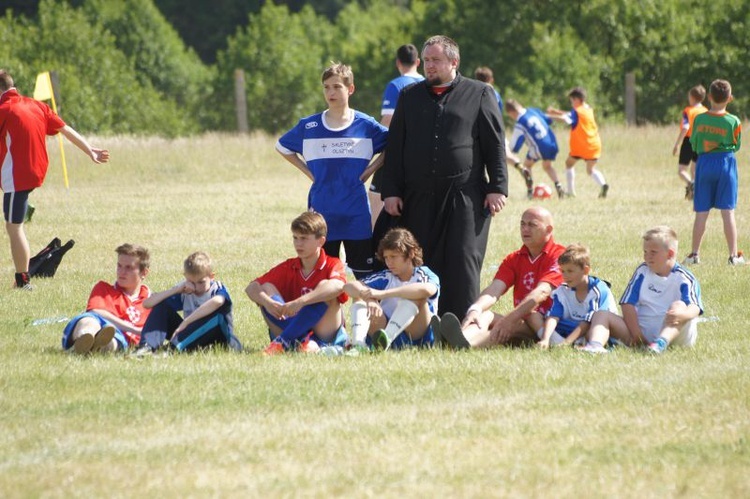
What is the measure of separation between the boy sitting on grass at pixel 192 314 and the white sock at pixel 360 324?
791 mm

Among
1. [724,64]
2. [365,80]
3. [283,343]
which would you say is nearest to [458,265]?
[283,343]

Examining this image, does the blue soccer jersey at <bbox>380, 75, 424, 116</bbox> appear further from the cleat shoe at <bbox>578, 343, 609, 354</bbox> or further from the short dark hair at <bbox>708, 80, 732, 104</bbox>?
the cleat shoe at <bbox>578, 343, 609, 354</bbox>

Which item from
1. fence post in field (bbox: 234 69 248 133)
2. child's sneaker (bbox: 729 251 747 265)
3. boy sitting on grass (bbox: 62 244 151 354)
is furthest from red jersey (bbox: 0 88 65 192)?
fence post in field (bbox: 234 69 248 133)

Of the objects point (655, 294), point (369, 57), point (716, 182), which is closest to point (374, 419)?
point (655, 294)

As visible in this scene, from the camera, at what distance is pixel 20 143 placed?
12234 millimetres

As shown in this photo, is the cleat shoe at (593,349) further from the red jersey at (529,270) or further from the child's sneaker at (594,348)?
the red jersey at (529,270)

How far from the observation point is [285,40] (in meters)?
57.4

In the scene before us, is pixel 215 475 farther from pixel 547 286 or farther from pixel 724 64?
pixel 724 64

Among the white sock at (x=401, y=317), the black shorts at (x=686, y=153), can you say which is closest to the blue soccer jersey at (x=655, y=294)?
the white sock at (x=401, y=317)

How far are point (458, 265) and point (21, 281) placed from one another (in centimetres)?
508

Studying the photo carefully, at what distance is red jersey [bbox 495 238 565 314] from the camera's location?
879cm

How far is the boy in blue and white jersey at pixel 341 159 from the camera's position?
9.05 m

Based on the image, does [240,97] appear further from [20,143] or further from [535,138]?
[20,143]

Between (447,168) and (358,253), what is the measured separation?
945 millimetres
